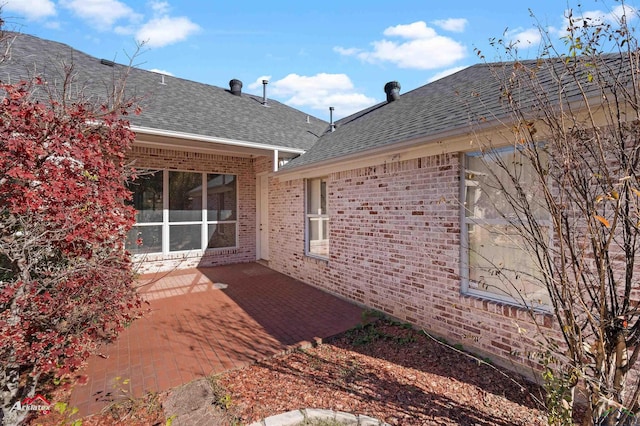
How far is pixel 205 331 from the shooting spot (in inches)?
183

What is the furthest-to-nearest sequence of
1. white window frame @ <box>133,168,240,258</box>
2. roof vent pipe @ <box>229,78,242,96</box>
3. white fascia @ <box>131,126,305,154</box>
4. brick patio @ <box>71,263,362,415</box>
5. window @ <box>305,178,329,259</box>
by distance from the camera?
roof vent pipe @ <box>229,78,242,96</box> → white window frame @ <box>133,168,240,258</box> → window @ <box>305,178,329,259</box> → white fascia @ <box>131,126,305,154</box> → brick patio @ <box>71,263,362,415</box>

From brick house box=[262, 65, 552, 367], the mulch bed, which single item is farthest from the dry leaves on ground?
brick house box=[262, 65, 552, 367]

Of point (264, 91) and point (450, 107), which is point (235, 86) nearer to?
point (264, 91)

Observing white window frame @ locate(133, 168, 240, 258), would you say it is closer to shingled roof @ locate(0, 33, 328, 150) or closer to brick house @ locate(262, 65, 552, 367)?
shingled roof @ locate(0, 33, 328, 150)

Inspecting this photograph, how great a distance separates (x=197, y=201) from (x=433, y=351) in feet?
25.9

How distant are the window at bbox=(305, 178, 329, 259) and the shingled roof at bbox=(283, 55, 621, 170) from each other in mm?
721

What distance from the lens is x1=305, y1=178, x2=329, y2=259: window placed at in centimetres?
719

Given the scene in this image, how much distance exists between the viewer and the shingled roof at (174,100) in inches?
268

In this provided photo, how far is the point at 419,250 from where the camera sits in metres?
4.66

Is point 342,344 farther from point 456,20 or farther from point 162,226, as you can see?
point 162,226

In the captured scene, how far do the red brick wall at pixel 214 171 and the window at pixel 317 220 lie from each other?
3.24 metres

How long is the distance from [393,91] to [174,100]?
22.6 feet

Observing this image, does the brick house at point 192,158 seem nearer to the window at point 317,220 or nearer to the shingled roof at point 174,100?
the shingled roof at point 174,100

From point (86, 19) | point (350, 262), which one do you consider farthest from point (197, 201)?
point (350, 262)
